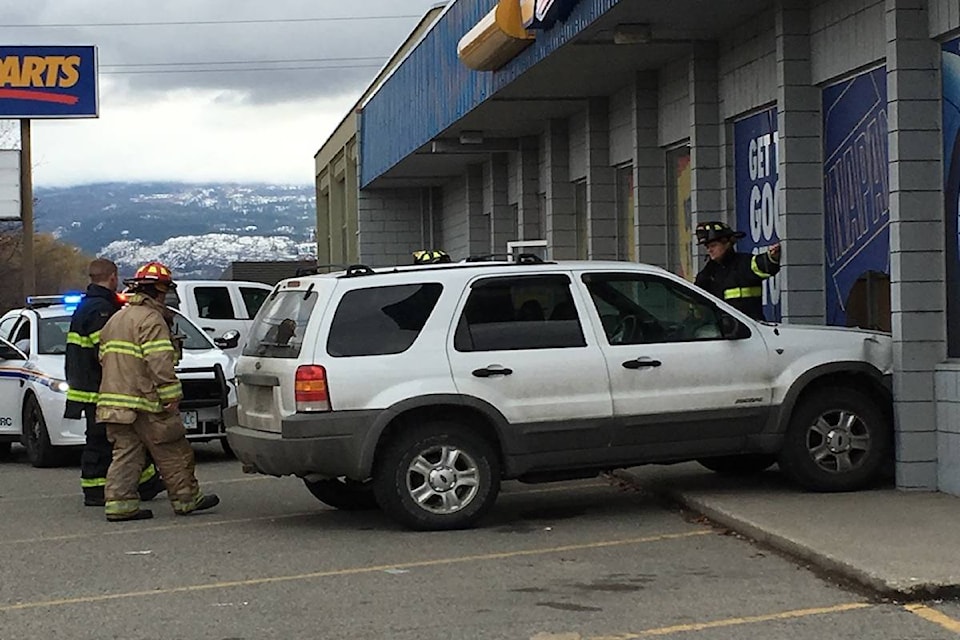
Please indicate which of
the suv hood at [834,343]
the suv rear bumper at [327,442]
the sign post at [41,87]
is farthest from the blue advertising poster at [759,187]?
the sign post at [41,87]

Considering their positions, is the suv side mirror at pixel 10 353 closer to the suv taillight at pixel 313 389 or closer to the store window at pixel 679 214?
the suv taillight at pixel 313 389

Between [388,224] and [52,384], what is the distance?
19.9m

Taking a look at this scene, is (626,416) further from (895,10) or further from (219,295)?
(219,295)

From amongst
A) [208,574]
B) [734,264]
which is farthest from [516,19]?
[208,574]

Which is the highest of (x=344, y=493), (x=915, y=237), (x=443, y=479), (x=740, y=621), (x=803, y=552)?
(x=915, y=237)

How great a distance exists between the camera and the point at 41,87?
1444 inches

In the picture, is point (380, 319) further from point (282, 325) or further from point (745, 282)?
point (745, 282)

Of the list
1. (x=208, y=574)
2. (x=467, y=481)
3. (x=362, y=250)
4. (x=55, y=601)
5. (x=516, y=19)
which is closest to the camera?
(x=55, y=601)

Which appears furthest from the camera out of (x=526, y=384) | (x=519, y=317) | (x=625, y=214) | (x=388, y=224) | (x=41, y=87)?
(x=41, y=87)

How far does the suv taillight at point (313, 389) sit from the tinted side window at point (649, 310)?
77.8 inches

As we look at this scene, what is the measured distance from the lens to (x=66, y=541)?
1090 cm

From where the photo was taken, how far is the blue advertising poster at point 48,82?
3641 cm

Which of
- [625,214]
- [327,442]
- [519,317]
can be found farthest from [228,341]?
[327,442]

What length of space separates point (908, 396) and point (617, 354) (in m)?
2.18
